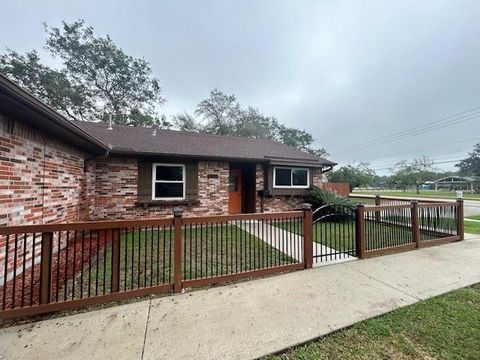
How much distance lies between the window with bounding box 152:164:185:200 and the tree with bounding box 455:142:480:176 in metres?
78.3

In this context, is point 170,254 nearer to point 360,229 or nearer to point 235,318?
point 235,318

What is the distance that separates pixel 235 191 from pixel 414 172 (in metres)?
65.7

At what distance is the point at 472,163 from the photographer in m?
57.2

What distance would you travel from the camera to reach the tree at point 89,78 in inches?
605

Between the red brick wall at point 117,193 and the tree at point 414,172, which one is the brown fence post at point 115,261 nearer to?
the red brick wall at point 117,193

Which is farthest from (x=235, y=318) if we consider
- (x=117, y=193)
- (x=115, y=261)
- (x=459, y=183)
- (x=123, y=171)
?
(x=459, y=183)

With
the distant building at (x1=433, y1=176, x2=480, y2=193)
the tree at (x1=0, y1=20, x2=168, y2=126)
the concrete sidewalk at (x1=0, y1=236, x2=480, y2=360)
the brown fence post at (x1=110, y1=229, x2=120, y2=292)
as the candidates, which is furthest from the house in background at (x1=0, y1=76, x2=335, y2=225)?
the distant building at (x1=433, y1=176, x2=480, y2=193)

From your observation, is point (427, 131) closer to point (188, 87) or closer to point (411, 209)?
point (188, 87)

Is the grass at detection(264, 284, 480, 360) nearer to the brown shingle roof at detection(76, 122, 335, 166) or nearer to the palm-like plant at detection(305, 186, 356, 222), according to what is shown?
the palm-like plant at detection(305, 186, 356, 222)

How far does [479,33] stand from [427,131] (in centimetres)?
3576

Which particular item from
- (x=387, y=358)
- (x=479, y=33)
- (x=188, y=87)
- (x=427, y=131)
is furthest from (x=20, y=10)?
(x=427, y=131)

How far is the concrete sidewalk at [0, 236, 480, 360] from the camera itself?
79.7 inches

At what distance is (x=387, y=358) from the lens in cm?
194

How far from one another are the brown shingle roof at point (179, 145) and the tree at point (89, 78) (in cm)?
1028
